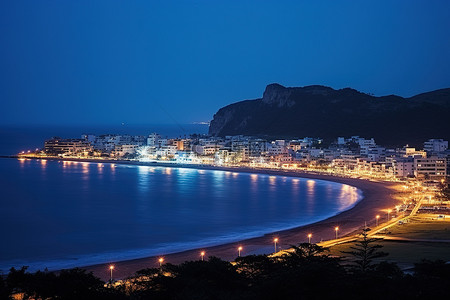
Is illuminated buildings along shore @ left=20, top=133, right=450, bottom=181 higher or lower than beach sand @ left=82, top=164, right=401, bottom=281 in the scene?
higher

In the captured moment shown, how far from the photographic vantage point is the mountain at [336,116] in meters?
70.5

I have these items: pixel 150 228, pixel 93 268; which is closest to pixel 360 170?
pixel 150 228

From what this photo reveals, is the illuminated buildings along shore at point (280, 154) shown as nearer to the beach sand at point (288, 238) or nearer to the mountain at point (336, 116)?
the beach sand at point (288, 238)

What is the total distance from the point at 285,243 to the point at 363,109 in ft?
225

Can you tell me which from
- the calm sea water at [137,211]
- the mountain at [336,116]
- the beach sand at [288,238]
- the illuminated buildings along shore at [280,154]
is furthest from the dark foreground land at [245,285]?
the mountain at [336,116]

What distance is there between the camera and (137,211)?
1051 inches

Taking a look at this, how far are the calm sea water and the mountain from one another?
31498 millimetres

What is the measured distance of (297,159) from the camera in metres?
53.2

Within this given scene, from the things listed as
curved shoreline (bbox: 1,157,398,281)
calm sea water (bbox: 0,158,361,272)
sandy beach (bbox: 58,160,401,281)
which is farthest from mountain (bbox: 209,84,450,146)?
sandy beach (bbox: 58,160,401,281)

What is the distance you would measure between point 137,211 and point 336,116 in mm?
62143

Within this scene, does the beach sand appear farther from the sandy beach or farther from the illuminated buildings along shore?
the illuminated buildings along shore

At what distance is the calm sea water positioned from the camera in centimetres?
1827

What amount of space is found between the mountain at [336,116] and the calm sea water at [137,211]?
3150 cm

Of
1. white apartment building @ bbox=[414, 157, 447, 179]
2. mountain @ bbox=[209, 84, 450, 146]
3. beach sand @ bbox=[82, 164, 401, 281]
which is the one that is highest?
mountain @ bbox=[209, 84, 450, 146]
